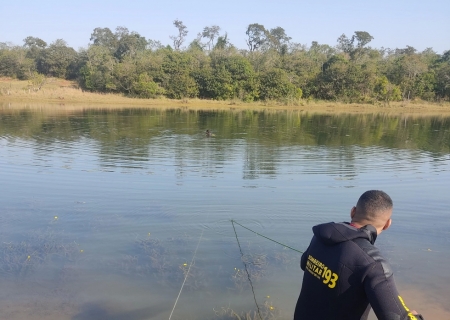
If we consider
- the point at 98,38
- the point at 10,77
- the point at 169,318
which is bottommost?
the point at 169,318

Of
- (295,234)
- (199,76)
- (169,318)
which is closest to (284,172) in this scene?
(295,234)

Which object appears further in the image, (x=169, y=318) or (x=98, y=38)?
(x=98, y=38)

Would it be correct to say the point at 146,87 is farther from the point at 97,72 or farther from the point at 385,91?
the point at 385,91

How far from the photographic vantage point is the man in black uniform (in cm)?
230

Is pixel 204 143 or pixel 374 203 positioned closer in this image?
pixel 374 203

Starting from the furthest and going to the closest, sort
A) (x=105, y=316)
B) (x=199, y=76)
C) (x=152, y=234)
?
(x=199, y=76)
(x=152, y=234)
(x=105, y=316)

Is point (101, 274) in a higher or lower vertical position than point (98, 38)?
lower

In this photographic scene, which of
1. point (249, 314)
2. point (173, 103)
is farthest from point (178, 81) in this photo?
point (249, 314)

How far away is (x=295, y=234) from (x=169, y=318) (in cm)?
348

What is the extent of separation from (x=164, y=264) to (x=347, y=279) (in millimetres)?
4133

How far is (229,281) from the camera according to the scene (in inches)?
223

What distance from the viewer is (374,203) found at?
262 cm

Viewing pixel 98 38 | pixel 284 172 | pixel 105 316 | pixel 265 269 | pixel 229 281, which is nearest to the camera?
pixel 105 316

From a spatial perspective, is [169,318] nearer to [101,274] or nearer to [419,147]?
[101,274]
